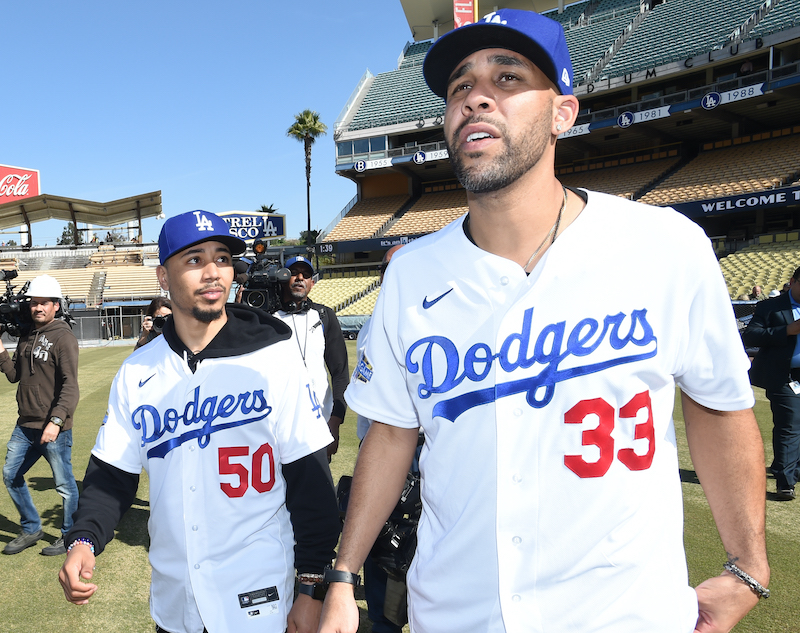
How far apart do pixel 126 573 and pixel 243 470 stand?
9.64 ft

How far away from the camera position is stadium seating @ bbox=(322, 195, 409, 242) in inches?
1448

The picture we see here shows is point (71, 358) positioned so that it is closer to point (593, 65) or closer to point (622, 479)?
point (622, 479)

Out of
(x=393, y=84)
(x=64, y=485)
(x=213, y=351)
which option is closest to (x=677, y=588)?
(x=213, y=351)

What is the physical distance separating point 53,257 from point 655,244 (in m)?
44.9

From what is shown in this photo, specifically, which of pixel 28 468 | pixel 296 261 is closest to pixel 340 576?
pixel 296 261

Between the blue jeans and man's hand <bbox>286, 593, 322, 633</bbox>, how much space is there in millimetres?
3711

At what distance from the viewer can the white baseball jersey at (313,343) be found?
4723mm

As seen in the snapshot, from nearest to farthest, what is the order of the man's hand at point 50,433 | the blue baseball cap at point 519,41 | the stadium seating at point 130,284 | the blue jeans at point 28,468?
the blue baseball cap at point 519,41 < the man's hand at point 50,433 < the blue jeans at point 28,468 < the stadium seating at point 130,284

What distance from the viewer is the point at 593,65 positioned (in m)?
33.0

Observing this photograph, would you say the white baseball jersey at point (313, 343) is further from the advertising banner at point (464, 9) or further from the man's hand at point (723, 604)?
the advertising banner at point (464, 9)

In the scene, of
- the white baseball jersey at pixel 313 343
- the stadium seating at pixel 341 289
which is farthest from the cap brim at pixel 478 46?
the stadium seating at pixel 341 289

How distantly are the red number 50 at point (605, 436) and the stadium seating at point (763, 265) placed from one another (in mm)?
18169

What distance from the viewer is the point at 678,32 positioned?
1200 inches

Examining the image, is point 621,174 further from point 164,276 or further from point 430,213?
point 164,276
